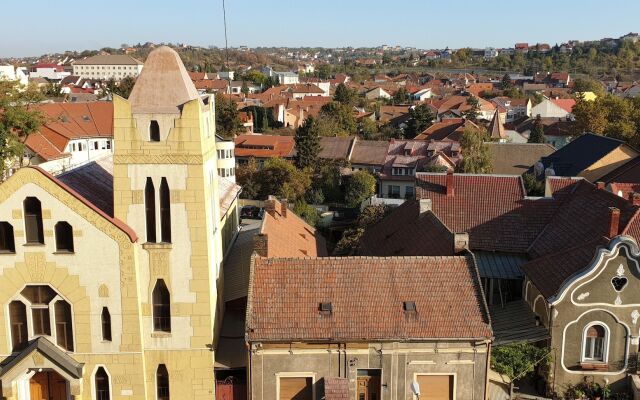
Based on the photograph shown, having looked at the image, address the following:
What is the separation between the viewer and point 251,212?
192 feet

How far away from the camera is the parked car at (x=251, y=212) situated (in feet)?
189

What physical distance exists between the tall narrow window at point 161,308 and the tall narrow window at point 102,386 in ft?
8.40

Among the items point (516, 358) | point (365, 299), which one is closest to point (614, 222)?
point (516, 358)

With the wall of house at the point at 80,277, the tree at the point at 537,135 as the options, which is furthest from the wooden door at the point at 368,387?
the tree at the point at 537,135

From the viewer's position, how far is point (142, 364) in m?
22.5

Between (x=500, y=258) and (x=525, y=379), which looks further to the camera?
(x=500, y=258)

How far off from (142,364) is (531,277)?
17.5m

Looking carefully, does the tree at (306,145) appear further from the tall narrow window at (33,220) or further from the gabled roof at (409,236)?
the tall narrow window at (33,220)

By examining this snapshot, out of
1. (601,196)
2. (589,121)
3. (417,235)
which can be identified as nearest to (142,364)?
(417,235)

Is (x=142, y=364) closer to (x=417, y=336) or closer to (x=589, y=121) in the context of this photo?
(x=417, y=336)

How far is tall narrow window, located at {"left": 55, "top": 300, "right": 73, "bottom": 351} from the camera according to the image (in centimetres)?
2217

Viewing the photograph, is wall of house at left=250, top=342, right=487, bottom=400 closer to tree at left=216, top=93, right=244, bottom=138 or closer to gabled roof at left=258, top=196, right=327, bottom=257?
gabled roof at left=258, top=196, right=327, bottom=257

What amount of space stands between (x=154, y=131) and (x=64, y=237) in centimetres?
505

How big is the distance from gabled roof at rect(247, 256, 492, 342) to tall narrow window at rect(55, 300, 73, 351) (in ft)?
21.9
